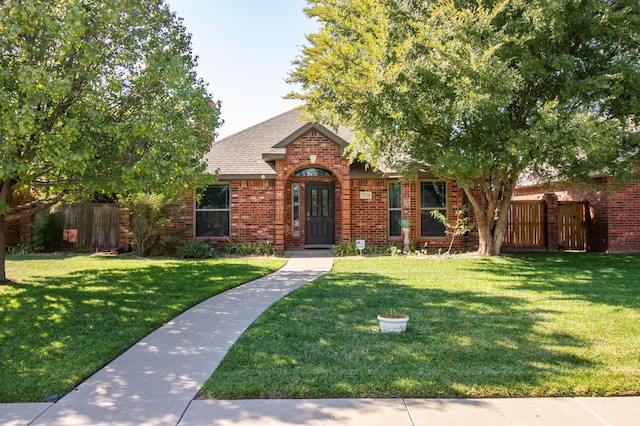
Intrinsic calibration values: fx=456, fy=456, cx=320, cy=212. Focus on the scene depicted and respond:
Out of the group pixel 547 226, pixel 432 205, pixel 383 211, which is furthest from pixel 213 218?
pixel 547 226

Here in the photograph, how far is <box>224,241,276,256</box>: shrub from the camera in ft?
47.7

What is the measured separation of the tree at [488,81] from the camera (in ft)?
30.2

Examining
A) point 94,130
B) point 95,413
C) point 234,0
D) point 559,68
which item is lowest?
point 95,413

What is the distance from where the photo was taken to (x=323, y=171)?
1611cm

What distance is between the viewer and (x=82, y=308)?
683 cm

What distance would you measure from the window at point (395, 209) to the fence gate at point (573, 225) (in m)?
6.06

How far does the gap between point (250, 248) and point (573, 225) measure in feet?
37.7

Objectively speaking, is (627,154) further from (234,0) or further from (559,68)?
(234,0)

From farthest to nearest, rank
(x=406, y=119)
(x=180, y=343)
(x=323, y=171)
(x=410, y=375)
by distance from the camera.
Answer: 1. (x=323, y=171)
2. (x=406, y=119)
3. (x=180, y=343)
4. (x=410, y=375)

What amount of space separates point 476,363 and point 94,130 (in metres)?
6.17

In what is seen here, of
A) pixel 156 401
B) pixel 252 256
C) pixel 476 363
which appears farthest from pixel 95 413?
pixel 252 256

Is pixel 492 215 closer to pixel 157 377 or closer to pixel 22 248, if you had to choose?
pixel 157 377

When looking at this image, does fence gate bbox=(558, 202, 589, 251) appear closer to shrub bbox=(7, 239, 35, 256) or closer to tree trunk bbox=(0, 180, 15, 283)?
tree trunk bbox=(0, 180, 15, 283)

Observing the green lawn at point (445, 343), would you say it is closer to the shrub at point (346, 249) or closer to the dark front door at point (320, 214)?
the shrub at point (346, 249)
